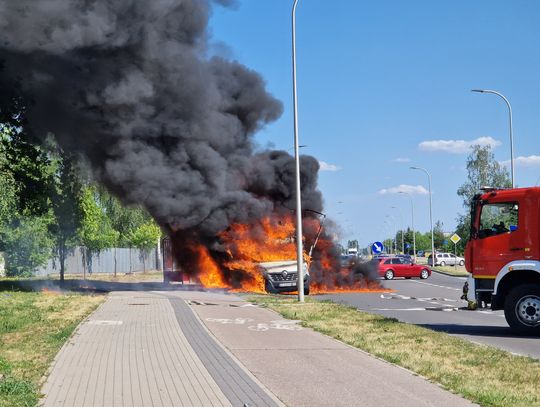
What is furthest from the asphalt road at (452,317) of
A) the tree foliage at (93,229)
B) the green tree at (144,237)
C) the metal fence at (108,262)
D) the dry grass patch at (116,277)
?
the green tree at (144,237)

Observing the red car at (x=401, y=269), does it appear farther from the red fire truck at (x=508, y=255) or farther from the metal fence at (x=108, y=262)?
the red fire truck at (x=508, y=255)

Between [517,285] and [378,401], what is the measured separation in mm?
7335

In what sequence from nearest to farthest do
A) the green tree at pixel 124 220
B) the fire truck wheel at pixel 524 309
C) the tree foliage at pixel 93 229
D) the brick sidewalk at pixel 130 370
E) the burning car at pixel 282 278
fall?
the brick sidewalk at pixel 130 370, the fire truck wheel at pixel 524 309, the burning car at pixel 282 278, the tree foliage at pixel 93 229, the green tree at pixel 124 220

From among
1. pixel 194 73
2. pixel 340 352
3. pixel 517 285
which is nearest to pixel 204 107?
pixel 194 73

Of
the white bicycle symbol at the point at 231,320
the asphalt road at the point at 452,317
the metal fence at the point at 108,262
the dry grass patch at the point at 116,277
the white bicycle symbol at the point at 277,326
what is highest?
the metal fence at the point at 108,262

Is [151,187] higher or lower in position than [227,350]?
higher

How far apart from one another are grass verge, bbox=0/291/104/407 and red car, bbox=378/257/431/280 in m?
25.6

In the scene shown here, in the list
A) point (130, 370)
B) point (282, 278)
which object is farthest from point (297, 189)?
point (130, 370)

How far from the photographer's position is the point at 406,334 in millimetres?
11984

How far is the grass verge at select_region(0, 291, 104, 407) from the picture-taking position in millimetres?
6629

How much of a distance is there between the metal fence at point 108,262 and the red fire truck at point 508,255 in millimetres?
31602

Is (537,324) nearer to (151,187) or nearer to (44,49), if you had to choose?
(151,187)

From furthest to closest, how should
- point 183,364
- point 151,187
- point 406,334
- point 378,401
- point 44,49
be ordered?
point 151,187 < point 44,49 < point 406,334 < point 183,364 < point 378,401

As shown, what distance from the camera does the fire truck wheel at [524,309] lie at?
1257cm
